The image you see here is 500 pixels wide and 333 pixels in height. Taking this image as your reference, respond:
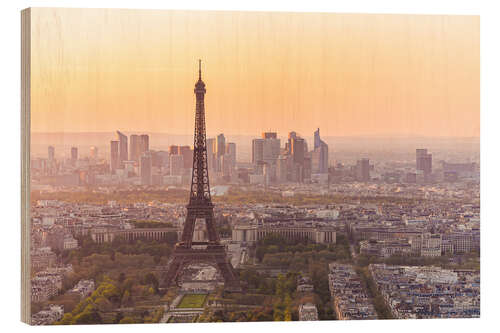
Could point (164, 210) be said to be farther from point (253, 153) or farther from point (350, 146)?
point (350, 146)

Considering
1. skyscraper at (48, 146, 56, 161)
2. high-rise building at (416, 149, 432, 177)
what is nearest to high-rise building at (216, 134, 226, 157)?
skyscraper at (48, 146, 56, 161)

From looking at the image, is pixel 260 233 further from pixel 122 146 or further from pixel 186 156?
pixel 122 146

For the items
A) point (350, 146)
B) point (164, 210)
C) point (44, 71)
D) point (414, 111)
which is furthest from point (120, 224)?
point (414, 111)

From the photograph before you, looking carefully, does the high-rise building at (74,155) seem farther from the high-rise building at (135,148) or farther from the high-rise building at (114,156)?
Answer: the high-rise building at (135,148)

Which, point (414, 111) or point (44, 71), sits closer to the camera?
point (44, 71)

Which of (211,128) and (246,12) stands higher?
(246,12)
